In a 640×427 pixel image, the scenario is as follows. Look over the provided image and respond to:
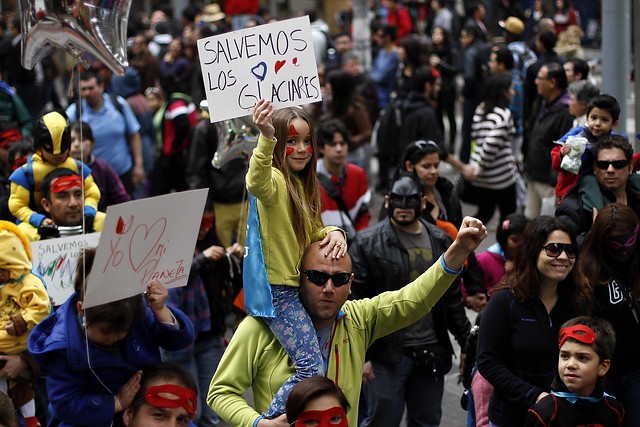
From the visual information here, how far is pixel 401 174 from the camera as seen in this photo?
700 centimetres

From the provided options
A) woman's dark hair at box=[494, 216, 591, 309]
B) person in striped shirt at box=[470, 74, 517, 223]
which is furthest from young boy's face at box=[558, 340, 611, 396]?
person in striped shirt at box=[470, 74, 517, 223]

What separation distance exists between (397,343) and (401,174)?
1.33 m

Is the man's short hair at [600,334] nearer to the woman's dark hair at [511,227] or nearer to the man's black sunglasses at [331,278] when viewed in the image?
the man's black sunglasses at [331,278]

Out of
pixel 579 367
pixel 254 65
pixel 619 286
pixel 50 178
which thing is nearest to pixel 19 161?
pixel 50 178

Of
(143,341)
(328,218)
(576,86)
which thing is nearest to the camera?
(143,341)

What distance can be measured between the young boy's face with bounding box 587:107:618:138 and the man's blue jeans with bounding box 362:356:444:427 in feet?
5.82

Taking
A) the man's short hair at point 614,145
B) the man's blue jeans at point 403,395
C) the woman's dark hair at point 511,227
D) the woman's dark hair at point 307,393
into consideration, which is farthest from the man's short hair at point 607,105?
the woman's dark hair at point 307,393

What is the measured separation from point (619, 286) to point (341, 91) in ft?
19.3

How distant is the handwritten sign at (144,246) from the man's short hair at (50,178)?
236 cm

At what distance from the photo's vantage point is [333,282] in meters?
4.23

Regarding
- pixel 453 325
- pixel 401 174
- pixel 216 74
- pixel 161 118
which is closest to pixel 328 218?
pixel 401 174

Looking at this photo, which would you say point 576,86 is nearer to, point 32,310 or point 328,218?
point 328,218

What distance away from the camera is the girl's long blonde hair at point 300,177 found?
4.38 m

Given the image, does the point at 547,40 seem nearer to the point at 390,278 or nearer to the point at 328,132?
the point at 328,132
